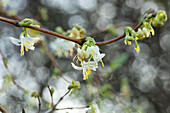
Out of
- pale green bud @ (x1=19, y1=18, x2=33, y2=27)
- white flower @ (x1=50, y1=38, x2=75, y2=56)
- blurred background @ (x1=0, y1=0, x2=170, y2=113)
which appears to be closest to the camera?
pale green bud @ (x1=19, y1=18, x2=33, y2=27)

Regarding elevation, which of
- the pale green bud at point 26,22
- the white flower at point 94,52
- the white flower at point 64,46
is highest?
the white flower at point 64,46

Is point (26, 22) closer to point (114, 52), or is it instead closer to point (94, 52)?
point (94, 52)

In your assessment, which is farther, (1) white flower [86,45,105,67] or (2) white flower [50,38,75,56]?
(2) white flower [50,38,75,56]

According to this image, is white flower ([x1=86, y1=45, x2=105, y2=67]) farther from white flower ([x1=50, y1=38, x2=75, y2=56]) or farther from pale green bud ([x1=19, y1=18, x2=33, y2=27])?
white flower ([x1=50, y1=38, x2=75, y2=56])

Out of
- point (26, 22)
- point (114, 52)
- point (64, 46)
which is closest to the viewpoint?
point (26, 22)

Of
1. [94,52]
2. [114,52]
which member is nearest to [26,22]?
[94,52]

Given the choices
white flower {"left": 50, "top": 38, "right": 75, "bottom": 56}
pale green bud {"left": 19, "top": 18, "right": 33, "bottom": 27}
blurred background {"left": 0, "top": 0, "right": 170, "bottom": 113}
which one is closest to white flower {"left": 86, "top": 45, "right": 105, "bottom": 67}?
pale green bud {"left": 19, "top": 18, "right": 33, "bottom": 27}

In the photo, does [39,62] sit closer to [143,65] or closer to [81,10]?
[81,10]

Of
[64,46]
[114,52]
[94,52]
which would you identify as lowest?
[94,52]

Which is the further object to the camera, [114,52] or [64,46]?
[114,52]

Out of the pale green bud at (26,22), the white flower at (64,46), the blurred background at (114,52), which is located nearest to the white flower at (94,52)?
the pale green bud at (26,22)

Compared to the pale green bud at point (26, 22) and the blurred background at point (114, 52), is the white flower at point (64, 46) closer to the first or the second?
the pale green bud at point (26, 22)

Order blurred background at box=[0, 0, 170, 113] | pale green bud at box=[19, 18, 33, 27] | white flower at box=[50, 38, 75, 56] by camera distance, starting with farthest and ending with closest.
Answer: blurred background at box=[0, 0, 170, 113], white flower at box=[50, 38, 75, 56], pale green bud at box=[19, 18, 33, 27]
